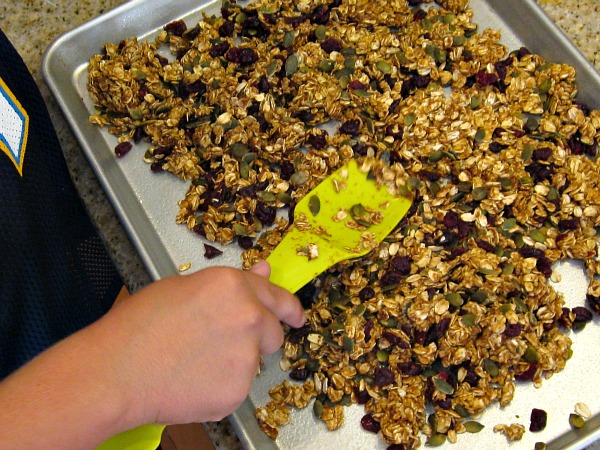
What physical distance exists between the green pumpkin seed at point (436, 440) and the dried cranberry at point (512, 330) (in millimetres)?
149

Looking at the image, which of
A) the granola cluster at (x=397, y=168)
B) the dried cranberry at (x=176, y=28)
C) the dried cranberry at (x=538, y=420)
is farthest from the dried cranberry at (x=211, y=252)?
the dried cranberry at (x=538, y=420)

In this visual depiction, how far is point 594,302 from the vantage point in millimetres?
823

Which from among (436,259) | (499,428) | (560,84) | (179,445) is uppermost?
(560,84)

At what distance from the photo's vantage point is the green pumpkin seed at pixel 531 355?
0.78 m

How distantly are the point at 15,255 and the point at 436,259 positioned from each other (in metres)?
→ 0.51

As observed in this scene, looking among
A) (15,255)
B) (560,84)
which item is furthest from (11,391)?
(560,84)

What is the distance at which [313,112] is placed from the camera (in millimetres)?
899

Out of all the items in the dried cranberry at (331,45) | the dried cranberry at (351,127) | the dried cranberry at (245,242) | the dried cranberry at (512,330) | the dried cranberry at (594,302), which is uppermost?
the dried cranberry at (331,45)

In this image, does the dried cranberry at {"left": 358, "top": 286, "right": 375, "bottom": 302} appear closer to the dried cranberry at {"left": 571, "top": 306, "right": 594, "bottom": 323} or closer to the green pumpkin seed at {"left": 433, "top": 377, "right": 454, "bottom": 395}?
the green pumpkin seed at {"left": 433, "top": 377, "right": 454, "bottom": 395}

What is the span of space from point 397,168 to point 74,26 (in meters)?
0.58

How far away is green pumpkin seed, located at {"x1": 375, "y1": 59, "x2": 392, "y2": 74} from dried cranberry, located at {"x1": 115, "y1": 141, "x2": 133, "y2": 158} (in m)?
0.38

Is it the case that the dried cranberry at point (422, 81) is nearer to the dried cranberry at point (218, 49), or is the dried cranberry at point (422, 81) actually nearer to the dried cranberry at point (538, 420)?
the dried cranberry at point (218, 49)

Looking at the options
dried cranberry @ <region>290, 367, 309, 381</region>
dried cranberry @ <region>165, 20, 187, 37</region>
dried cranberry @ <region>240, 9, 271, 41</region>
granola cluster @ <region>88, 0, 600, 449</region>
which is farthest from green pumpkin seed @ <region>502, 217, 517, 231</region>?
dried cranberry @ <region>165, 20, 187, 37</region>

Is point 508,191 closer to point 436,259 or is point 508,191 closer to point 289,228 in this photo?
point 436,259
